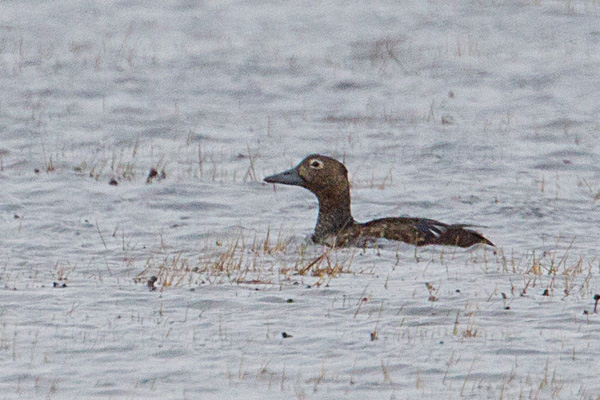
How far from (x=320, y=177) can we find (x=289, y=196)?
3.49 m

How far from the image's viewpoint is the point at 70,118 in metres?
22.4

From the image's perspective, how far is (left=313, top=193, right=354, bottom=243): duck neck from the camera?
1324cm

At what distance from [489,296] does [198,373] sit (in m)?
2.96

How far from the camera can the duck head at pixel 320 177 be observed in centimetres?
1332

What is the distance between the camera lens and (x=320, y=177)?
13.4 metres

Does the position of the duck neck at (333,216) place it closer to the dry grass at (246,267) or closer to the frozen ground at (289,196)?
the frozen ground at (289,196)

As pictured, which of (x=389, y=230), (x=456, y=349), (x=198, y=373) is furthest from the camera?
(x=389, y=230)

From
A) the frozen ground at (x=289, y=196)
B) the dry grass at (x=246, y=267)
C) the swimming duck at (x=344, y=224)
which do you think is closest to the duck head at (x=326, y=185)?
the swimming duck at (x=344, y=224)

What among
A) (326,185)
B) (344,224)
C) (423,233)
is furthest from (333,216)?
(423,233)

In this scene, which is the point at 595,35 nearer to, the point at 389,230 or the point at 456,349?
the point at 389,230

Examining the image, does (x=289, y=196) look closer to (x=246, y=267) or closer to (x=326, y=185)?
(x=326, y=185)

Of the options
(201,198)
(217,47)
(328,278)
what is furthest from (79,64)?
(328,278)

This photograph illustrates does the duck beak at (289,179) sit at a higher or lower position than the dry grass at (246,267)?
higher

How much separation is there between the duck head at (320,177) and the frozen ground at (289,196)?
0.73 meters
